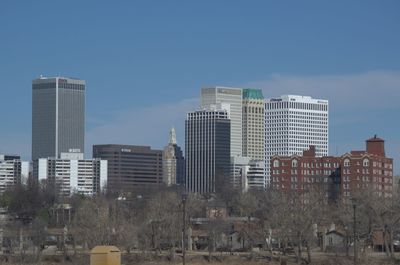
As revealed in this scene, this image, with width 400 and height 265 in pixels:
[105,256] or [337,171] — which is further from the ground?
[337,171]

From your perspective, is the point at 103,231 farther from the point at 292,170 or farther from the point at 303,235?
the point at 292,170

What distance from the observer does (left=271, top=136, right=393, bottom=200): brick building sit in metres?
159

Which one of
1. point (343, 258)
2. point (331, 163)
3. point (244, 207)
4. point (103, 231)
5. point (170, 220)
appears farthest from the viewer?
point (331, 163)

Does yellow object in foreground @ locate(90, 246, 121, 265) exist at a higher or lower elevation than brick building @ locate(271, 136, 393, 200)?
lower

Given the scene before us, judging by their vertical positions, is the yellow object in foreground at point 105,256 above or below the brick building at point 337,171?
below

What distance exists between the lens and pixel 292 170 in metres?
173

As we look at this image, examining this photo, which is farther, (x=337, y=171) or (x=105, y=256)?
(x=337, y=171)

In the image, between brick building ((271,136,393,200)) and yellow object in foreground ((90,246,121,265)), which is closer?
yellow object in foreground ((90,246,121,265))

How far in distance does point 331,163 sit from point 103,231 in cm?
10715

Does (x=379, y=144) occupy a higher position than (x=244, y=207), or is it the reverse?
(x=379, y=144)

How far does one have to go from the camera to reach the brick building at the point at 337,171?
159m

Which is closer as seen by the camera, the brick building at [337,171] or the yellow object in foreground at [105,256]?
the yellow object in foreground at [105,256]

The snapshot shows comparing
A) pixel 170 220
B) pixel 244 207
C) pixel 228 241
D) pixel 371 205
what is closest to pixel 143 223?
pixel 170 220

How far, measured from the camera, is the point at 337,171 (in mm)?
168625
